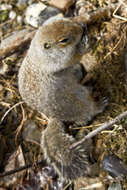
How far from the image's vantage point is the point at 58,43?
2580 millimetres

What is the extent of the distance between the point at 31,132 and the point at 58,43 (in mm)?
1248

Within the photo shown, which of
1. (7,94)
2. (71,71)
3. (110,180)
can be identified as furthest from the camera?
(7,94)

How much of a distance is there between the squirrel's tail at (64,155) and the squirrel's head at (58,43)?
742mm

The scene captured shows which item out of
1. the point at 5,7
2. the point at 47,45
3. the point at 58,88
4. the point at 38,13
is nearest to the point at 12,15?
the point at 5,7

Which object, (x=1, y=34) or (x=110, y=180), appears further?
(x=1, y=34)

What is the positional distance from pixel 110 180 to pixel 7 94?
1.83 metres

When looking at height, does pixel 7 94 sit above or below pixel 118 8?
below

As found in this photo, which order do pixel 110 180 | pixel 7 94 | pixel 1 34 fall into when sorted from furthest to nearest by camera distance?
pixel 1 34, pixel 7 94, pixel 110 180

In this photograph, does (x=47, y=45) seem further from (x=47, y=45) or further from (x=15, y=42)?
(x=15, y=42)

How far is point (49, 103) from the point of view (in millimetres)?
2688

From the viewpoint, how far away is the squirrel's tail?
2.50m

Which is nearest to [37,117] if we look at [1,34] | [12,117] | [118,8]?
[12,117]

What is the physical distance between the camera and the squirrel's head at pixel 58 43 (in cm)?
254

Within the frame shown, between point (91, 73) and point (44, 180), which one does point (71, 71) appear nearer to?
point (91, 73)
